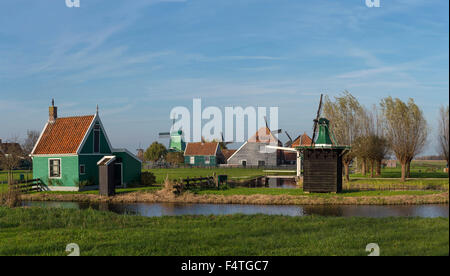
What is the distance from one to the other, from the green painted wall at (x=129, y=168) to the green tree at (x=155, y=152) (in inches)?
1926

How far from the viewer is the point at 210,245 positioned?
938cm

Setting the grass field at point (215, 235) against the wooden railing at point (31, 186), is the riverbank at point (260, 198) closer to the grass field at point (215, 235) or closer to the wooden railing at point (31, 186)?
the wooden railing at point (31, 186)

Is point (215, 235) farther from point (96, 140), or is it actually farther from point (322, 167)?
point (96, 140)

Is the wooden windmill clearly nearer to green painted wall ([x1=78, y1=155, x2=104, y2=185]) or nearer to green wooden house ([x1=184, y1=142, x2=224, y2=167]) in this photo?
green wooden house ([x1=184, y1=142, x2=224, y2=167])

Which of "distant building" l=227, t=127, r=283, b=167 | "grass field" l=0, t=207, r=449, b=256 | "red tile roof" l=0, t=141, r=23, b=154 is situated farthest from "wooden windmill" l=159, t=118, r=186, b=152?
"grass field" l=0, t=207, r=449, b=256

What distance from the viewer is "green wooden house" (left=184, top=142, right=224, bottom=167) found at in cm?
7275

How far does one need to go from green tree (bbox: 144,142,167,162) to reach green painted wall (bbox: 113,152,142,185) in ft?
161

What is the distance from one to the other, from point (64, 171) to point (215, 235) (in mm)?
19597

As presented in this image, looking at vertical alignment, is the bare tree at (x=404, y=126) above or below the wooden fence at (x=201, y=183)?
above

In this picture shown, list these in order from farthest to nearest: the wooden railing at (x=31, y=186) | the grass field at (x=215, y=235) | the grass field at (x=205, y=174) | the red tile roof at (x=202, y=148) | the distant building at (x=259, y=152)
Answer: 1. the red tile roof at (x=202, y=148)
2. the distant building at (x=259, y=152)
3. the grass field at (x=205, y=174)
4. the wooden railing at (x=31, y=186)
5. the grass field at (x=215, y=235)

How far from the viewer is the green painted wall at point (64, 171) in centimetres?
2675

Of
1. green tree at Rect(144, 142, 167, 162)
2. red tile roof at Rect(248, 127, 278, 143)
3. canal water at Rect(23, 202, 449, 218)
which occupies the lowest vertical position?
canal water at Rect(23, 202, 449, 218)

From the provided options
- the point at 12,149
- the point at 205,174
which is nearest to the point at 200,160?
the point at 205,174

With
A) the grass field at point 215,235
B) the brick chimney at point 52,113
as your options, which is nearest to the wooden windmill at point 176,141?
the brick chimney at point 52,113
